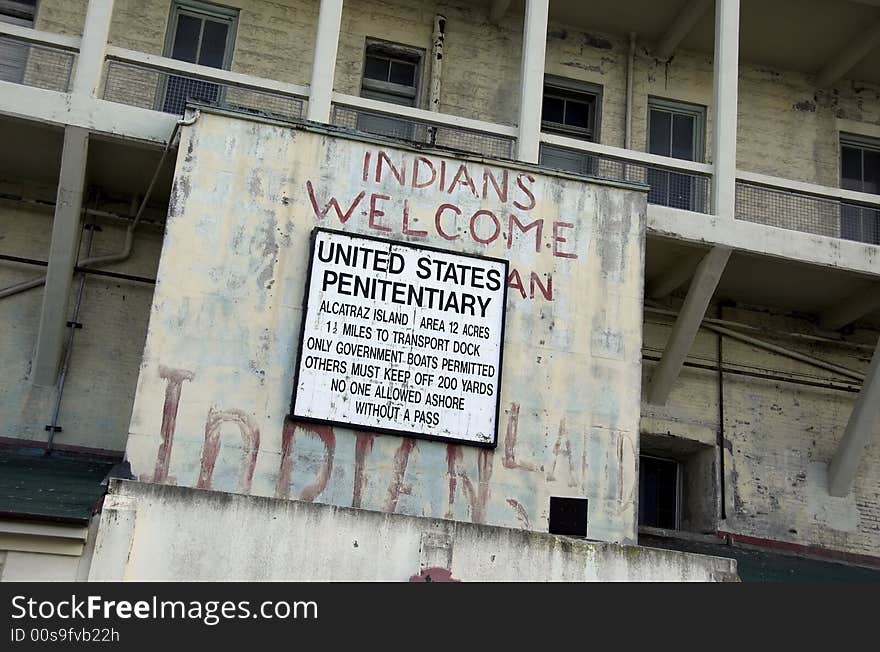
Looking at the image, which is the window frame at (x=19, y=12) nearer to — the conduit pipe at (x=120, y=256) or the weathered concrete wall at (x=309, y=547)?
the conduit pipe at (x=120, y=256)

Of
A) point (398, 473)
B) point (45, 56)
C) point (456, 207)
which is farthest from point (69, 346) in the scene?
point (456, 207)

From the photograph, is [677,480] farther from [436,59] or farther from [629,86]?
[436,59]

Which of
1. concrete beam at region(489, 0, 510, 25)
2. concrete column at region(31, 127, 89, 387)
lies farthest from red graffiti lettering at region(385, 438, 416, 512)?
concrete beam at region(489, 0, 510, 25)

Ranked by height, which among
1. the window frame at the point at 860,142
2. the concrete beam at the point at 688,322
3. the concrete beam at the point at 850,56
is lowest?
the concrete beam at the point at 688,322

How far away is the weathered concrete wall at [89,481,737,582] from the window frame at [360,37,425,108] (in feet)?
26.5

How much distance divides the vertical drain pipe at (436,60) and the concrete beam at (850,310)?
6427mm

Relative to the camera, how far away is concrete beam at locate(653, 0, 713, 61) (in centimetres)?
1631

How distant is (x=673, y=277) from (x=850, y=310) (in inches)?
107

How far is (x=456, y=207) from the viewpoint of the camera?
1315 centimetres

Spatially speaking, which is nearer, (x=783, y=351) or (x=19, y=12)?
(x=19, y=12)

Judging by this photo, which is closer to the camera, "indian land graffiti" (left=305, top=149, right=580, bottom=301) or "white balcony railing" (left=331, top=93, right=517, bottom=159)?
"indian land graffiti" (left=305, top=149, right=580, bottom=301)

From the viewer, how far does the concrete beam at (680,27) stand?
1631 cm

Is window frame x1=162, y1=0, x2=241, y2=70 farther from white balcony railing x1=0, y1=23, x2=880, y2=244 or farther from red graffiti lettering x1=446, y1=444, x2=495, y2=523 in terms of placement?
red graffiti lettering x1=446, y1=444, x2=495, y2=523

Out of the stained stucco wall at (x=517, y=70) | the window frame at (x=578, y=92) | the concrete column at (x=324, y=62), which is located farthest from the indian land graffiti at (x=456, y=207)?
the window frame at (x=578, y=92)
